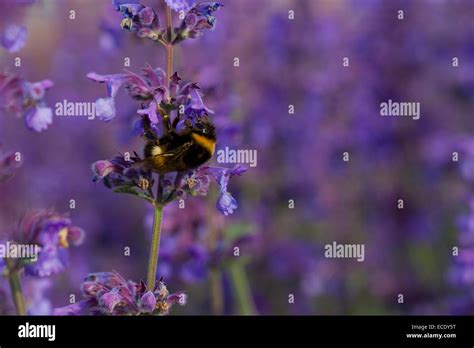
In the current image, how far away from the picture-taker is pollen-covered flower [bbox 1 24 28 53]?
4.15 metres

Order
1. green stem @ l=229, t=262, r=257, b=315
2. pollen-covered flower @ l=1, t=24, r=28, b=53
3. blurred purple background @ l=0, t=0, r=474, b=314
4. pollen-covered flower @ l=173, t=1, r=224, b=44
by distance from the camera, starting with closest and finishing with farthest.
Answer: pollen-covered flower @ l=173, t=1, r=224, b=44
pollen-covered flower @ l=1, t=24, r=28, b=53
green stem @ l=229, t=262, r=257, b=315
blurred purple background @ l=0, t=0, r=474, b=314

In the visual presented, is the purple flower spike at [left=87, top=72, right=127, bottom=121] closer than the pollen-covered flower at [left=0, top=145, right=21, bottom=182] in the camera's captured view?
Yes

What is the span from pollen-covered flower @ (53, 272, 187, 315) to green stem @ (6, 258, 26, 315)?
0.76 feet

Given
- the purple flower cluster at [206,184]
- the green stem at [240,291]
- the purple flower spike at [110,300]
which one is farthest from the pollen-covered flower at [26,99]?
the green stem at [240,291]

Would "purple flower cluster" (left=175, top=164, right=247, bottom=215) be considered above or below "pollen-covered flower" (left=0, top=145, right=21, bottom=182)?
below

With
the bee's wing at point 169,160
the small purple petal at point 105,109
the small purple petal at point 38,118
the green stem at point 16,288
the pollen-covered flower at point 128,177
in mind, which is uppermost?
the small purple petal at point 38,118
